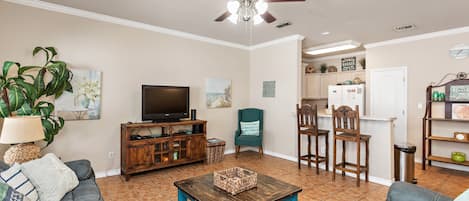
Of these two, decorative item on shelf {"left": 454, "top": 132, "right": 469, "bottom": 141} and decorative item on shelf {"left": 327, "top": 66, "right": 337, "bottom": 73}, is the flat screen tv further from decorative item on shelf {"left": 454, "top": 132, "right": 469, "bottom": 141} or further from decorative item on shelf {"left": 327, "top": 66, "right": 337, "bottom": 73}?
decorative item on shelf {"left": 454, "top": 132, "right": 469, "bottom": 141}

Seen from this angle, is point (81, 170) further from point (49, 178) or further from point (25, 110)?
point (25, 110)

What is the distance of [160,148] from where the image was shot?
411 cm

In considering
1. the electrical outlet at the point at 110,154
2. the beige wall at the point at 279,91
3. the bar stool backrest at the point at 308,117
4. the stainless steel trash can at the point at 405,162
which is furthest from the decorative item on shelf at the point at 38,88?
the stainless steel trash can at the point at 405,162

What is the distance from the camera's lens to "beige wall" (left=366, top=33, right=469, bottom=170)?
4543 millimetres

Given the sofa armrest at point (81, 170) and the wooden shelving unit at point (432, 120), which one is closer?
the sofa armrest at point (81, 170)

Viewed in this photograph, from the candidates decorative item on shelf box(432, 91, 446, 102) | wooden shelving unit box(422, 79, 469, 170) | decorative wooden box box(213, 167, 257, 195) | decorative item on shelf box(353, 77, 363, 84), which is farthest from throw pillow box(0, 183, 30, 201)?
decorative item on shelf box(353, 77, 363, 84)

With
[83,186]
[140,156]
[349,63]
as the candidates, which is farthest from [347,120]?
[349,63]

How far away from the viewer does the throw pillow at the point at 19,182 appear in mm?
1723

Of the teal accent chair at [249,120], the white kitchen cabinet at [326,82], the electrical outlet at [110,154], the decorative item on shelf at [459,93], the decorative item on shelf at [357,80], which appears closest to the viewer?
Result: the electrical outlet at [110,154]

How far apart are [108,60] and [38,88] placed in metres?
1.06

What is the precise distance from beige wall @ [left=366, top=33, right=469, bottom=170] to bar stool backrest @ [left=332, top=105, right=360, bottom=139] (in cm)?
235

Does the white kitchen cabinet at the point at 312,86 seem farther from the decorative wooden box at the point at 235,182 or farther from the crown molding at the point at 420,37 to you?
the decorative wooden box at the point at 235,182

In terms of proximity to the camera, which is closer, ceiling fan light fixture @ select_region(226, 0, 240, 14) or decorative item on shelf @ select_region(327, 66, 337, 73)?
ceiling fan light fixture @ select_region(226, 0, 240, 14)

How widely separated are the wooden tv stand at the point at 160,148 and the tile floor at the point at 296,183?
16cm
